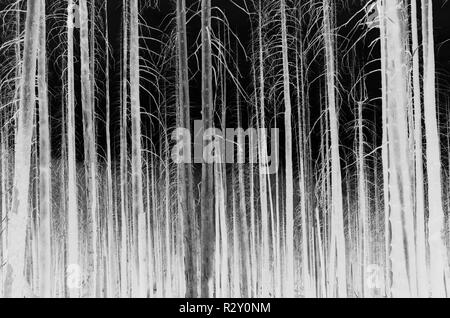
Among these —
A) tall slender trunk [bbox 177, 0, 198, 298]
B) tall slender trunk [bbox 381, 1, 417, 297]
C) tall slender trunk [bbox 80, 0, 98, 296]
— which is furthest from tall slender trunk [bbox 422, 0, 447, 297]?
tall slender trunk [bbox 80, 0, 98, 296]

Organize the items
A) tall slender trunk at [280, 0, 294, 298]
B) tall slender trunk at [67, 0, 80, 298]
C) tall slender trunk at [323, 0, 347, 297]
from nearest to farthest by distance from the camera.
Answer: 1. tall slender trunk at [67, 0, 80, 298]
2. tall slender trunk at [323, 0, 347, 297]
3. tall slender trunk at [280, 0, 294, 298]

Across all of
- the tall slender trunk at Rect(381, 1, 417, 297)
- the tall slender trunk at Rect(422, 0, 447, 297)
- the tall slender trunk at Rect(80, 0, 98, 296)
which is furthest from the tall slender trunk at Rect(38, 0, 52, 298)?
the tall slender trunk at Rect(422, 0, 447, 297)

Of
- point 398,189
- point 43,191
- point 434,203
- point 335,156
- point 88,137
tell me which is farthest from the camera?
point 335,156

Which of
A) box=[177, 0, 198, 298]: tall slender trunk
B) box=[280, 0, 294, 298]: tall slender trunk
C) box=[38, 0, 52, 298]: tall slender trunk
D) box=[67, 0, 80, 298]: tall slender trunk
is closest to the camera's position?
box=[177, 0, 198, 298]: tall slender trunk

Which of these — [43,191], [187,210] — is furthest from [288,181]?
[43,191]

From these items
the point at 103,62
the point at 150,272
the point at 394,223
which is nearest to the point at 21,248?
the point at 394,223

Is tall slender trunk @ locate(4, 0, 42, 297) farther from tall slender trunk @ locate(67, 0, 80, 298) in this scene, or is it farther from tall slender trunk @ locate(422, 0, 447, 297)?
tall slender trunk @ locate(422, 0, 447, 297)

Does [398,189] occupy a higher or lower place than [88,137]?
lower

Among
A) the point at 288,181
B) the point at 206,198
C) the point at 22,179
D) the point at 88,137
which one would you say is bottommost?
the point at 206,198

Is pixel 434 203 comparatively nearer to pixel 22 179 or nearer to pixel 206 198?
pixel 206 198

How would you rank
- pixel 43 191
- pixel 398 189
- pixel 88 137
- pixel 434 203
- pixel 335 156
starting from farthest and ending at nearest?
pixel 335 156
pixel 88 137
pixel 43 191
pixel 434 203
pixel 398 189

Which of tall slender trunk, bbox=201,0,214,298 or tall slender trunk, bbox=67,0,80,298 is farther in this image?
→ tall slender trunk, bbox=67,0,80,298
